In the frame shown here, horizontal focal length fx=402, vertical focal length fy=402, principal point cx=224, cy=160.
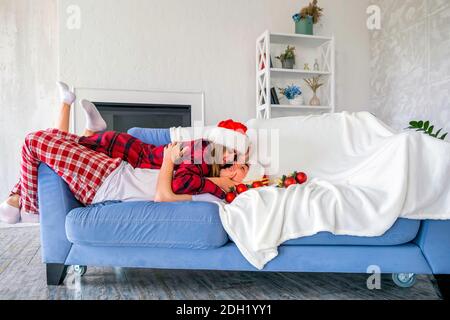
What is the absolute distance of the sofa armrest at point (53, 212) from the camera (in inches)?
64.2

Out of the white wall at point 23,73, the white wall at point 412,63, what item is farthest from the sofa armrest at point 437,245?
the white wall at point 23,73

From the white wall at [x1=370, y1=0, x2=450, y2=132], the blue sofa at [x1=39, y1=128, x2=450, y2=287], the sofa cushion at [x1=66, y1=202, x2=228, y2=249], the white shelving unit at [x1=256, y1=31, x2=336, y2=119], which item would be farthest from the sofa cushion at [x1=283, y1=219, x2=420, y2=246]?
the white shelving unit at [x1=256, y1=31, x2=336, y2=119]

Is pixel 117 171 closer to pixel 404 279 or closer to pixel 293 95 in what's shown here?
pixel 404 279

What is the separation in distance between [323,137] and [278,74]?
216 cm

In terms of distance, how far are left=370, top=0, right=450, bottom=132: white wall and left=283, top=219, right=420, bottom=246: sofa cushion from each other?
2.20 metres

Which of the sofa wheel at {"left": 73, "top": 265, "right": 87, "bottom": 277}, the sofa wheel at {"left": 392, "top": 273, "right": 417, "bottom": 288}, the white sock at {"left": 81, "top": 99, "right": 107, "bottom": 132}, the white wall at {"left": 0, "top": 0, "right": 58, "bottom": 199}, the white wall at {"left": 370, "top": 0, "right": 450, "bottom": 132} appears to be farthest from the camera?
the white wall at {"left": 0, "top": 0, "right": 58, "bottom": 199}

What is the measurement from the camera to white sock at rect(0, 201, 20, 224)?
172 centimetres

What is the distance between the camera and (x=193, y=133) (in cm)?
211

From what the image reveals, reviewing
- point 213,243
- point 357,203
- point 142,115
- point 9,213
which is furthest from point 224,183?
point 142,115

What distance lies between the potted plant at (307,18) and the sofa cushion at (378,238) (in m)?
2.91

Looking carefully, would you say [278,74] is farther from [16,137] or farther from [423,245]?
[423,245]

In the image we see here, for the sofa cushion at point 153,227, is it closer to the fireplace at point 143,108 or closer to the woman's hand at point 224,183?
the woman's hand at point 224,183

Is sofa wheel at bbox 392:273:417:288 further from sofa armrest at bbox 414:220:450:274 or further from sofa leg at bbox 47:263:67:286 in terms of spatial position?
sofa leg at bbox 47:263:67:286

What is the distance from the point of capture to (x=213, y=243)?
5.02ft
